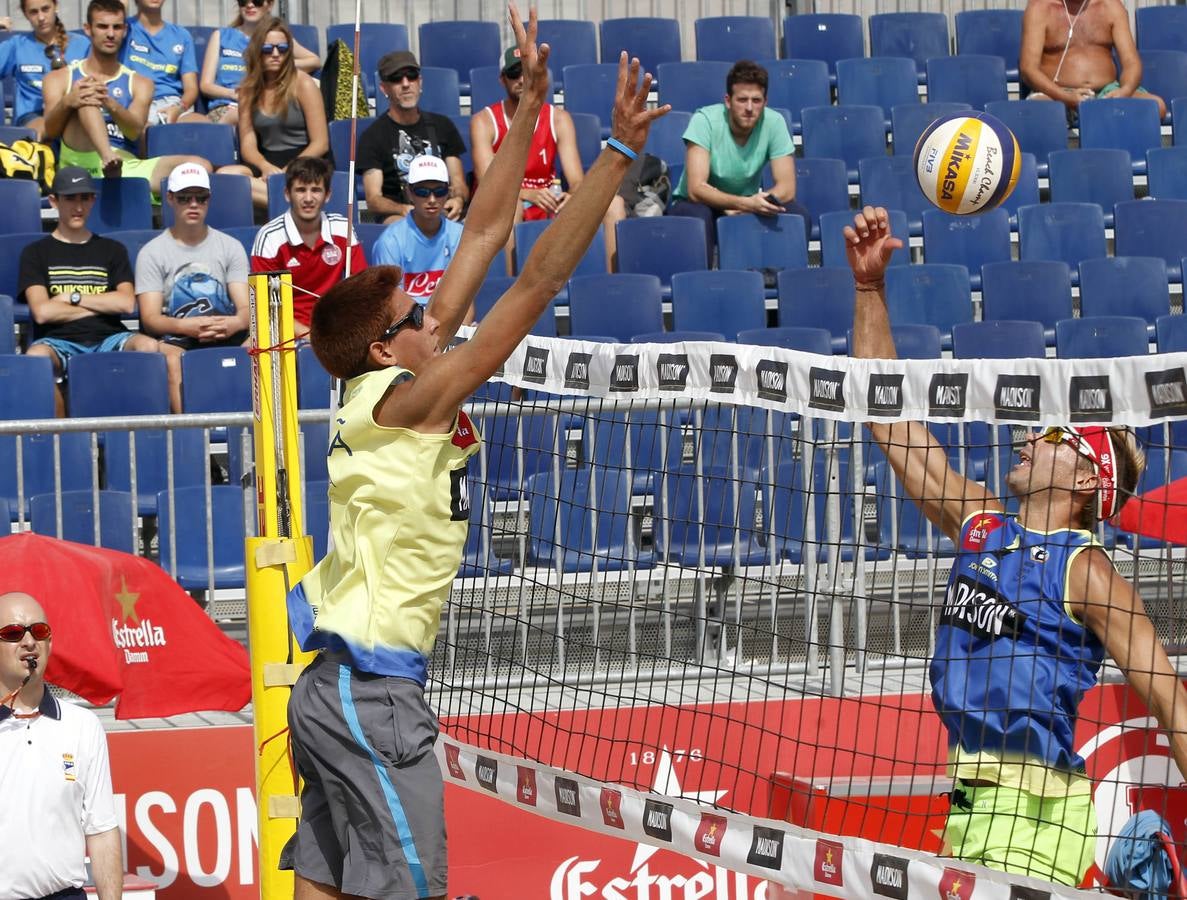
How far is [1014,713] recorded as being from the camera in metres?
3.94

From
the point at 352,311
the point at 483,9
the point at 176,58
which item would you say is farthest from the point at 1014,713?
the point at 483,9

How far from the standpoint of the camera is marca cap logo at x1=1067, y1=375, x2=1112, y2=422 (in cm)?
378

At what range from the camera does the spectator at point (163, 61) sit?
37.9 feet

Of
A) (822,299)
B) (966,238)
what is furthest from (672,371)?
(966,238)

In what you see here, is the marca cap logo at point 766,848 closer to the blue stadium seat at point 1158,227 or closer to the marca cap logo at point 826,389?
the marca cap logo at point 826,389

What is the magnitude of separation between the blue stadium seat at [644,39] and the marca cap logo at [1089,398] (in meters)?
9.71

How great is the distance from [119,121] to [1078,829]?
28.7 ft

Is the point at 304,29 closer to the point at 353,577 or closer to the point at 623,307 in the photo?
the point at 623,307

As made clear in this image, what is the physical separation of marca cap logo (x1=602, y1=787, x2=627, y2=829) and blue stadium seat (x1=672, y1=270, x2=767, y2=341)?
5.00 m

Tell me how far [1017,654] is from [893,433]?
0.88 m

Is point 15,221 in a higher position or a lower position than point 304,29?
lower

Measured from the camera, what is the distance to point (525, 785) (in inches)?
194

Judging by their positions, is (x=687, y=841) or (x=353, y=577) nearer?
(x=353, y=577)

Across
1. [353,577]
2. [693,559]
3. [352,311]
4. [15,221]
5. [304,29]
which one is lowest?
[693,559]
